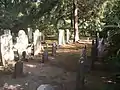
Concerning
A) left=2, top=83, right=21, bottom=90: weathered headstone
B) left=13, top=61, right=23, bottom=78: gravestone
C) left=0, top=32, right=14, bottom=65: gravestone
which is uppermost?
left=0, top=32, right=14, bottom=65: gravestone

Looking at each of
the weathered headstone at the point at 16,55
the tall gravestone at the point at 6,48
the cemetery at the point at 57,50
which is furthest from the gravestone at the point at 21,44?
the tall gravestone at the point at 6,48

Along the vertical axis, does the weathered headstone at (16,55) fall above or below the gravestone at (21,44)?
below

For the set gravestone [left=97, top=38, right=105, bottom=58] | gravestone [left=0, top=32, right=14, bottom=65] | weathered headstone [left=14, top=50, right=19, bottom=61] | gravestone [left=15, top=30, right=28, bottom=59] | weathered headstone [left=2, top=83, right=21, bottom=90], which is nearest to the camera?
weathered headstone [left=2, top=83, right=21, bottom=90]

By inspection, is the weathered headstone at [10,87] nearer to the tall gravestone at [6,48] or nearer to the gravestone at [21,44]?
the tall gravestone at [6,48]

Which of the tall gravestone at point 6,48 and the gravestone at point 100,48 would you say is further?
the tall gravestone at point 6,48

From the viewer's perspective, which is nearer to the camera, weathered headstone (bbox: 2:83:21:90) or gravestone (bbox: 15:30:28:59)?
weathered headstone (bbox: 2:83:21:90)

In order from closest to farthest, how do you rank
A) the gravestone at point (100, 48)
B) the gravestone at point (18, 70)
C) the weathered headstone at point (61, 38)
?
the gravestone at point (18, 70) → the gravestone at point (100, 48) → the weathered headstone at point (61, 38)

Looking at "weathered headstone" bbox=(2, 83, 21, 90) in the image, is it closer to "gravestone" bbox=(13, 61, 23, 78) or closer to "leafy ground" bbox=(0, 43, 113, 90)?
"leafy ground" bbox=(0, 43, 113, 90)

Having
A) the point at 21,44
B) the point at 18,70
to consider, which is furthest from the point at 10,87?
the point at 21,44

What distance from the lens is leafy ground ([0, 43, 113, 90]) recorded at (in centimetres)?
883

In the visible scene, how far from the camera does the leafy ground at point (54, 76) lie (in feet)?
29.0

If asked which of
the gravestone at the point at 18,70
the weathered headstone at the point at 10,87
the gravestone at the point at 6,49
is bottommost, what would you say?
the weathered headstone at the point at 10,87

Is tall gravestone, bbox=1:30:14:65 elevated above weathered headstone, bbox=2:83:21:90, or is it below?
above

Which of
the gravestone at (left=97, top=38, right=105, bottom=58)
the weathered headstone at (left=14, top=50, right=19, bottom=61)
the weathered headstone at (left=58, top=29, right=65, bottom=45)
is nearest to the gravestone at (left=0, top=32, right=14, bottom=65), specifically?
the weathered headstone at (left=14, top=50, right=19, bottom=61)
